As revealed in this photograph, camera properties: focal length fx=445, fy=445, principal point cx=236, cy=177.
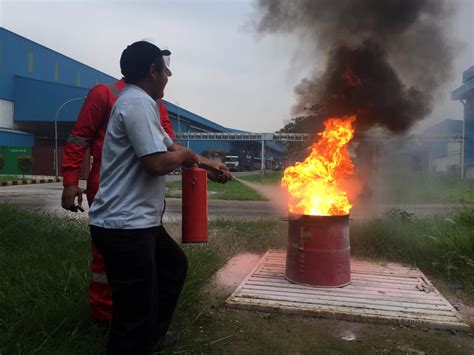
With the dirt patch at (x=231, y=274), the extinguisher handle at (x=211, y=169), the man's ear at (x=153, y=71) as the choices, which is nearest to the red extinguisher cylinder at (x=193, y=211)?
the extinguisher handle at (x=211, y=169)

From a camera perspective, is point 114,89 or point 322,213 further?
point 322,213

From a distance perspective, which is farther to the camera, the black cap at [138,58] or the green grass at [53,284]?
the green grass at [53,284]

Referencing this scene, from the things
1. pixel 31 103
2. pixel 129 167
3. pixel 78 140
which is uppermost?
pixel 31 103

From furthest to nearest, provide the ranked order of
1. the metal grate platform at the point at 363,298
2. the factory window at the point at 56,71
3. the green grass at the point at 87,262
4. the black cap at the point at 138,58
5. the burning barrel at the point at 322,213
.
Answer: the factory window at the point at 56,71 → the burning barrel at the point at 322,213 → the metal grate platform at the point at 363,298 → the green grass at the point at 87,262 → the black cap at the point at 138,58

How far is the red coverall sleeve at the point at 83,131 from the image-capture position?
9.48 feet

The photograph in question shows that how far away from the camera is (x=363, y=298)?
159 inches

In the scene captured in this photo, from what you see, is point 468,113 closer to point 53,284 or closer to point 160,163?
point 53,284

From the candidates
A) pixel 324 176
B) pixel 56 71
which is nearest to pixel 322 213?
pixel 324 176

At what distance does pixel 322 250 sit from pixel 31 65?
119 ft

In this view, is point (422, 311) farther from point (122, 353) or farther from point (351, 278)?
point (122, 353)

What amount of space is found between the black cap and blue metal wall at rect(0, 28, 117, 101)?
111 feet

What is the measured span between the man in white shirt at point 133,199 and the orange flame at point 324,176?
2589 mm

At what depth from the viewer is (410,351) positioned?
3049 mm

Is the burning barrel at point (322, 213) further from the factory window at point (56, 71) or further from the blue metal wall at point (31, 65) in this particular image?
the factory window at point (56, 71)
